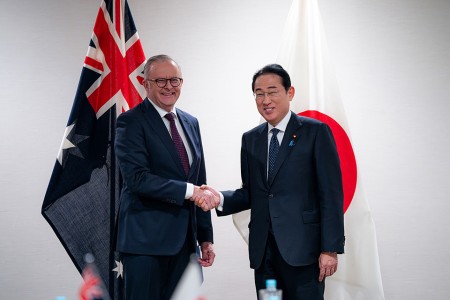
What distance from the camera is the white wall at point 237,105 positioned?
354cm

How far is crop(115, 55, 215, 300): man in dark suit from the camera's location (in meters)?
2.25

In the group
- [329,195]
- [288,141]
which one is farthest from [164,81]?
[329,195]

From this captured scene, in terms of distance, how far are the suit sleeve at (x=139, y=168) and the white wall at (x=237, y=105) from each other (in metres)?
1.29

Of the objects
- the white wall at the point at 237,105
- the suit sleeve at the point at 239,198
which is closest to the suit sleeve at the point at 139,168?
the suit sleeve at the point at 239,198

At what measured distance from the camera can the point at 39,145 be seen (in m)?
3.68

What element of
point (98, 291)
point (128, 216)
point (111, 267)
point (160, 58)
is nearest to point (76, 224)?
point (111, 267)

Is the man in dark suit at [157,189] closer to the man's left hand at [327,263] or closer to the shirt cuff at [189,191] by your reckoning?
the shirt cuff at [189,191]

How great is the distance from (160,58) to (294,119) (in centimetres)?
77

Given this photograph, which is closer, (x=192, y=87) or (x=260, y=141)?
(x=260, y=141)

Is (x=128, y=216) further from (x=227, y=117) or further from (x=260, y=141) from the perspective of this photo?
(x=227, y=117)

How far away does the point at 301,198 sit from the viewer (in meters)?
2.27

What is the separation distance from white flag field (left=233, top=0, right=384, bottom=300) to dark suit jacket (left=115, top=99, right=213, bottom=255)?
767mm

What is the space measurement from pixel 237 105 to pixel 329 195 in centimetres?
154

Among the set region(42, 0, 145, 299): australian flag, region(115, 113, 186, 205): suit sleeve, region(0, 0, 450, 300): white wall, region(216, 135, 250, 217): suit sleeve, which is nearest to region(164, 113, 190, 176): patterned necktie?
region(115, 113, 186, 205): suit sleeve
